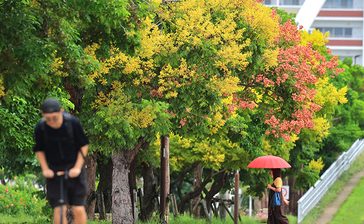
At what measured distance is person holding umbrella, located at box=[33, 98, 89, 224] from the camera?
10.6 meters

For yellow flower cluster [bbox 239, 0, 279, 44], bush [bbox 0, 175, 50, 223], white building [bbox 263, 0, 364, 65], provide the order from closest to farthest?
1. yellow flower cluster [bbox 239, 0, 279, 44]
2. bush [bbox 0, 175, 50, 223]
3. white building [bbox 263, 0, 364, 65]

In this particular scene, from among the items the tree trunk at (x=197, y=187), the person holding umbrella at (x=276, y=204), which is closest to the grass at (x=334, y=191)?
the tree trunk at (x=197, y=187)

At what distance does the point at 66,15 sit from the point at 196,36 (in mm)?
6902

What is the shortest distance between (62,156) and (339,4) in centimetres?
8777

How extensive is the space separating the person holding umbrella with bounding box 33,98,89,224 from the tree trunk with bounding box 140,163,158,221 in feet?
81.4

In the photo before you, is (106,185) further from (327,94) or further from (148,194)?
(327,94)

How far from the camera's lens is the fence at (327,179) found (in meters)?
38.3

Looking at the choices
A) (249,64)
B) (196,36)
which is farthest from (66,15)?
(249,64)

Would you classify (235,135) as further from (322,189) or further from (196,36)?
(322,189)

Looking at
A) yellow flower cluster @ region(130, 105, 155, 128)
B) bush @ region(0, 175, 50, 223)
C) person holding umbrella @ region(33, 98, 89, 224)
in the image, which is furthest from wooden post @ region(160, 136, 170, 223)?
person holding umbrella @ region(33, 98, 89, 224)

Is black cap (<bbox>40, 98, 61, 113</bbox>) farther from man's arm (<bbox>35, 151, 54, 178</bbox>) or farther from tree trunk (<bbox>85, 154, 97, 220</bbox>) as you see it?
tree trunk (<bbox>85, 154, 97, 220</bbox>)

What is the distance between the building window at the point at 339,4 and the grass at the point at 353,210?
50527mm

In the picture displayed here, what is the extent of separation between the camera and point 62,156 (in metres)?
10.7

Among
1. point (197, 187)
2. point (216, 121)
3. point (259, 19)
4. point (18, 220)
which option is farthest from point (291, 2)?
point (216, 121)
